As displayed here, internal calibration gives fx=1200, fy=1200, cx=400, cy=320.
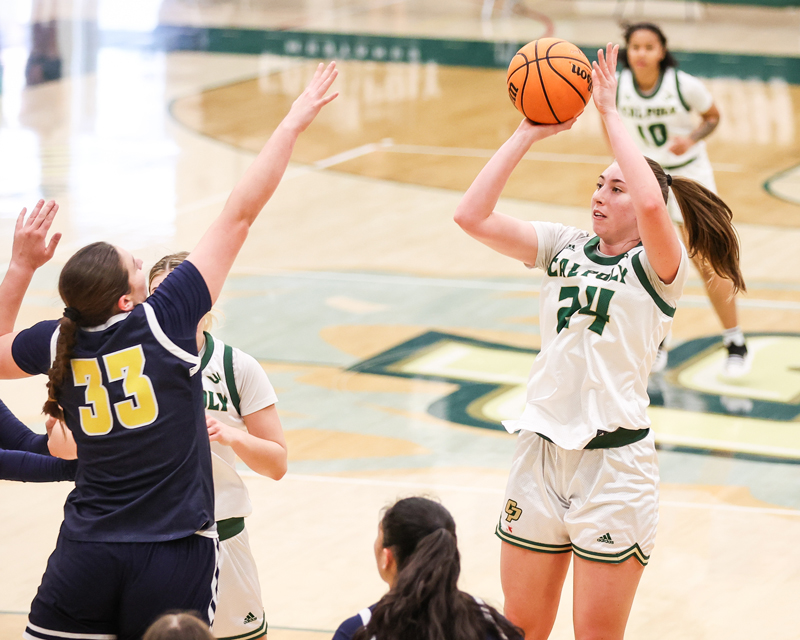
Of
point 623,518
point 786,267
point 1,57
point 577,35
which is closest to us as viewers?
point 623,518

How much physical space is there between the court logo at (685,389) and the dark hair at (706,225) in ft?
9.45

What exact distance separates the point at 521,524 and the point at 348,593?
4.68 feet

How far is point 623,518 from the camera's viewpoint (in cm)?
352

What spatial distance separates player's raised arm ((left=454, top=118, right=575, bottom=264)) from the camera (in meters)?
3.63

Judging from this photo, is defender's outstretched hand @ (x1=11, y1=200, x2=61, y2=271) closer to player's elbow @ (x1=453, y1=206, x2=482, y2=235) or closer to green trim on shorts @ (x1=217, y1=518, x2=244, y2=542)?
green trim on shorts @ (x1=217, y1=518, x2=244, y2=542)

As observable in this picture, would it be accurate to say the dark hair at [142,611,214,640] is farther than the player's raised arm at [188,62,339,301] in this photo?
No

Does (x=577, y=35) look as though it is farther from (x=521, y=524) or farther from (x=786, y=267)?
(x=521, y=524)

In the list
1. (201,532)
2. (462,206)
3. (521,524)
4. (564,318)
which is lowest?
(521,524)

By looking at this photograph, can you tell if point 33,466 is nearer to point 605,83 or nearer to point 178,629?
point 178,629

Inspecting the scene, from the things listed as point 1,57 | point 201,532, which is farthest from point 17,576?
point 1,57

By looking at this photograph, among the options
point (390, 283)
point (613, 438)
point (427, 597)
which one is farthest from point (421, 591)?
point (390, 283)

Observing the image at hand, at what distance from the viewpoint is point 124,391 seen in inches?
112

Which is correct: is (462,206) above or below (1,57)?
above

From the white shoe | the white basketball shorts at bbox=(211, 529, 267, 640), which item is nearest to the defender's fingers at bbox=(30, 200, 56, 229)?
the white basketball shorts at bbox=(211, 529, 267, 640)
